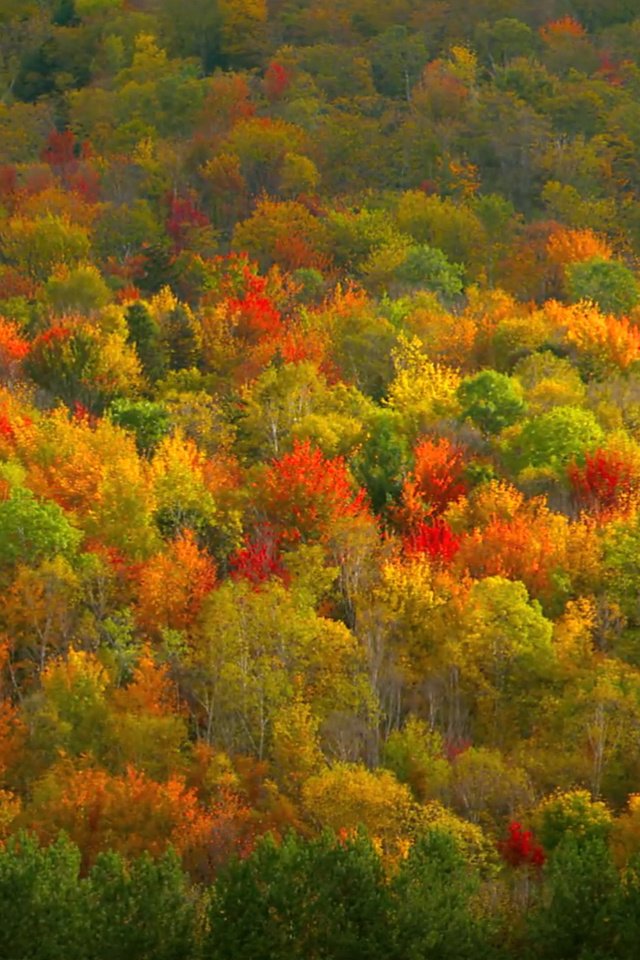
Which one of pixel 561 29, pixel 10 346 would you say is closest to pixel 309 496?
pixel 10 346

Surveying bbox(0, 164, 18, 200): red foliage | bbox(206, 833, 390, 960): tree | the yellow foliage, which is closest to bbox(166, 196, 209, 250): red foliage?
bbox(0, 164, 18, 200): red foliage

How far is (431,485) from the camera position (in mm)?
78000

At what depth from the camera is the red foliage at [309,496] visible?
74.2 metres

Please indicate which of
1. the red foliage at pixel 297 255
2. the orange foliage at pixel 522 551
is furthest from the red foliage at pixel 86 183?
the orange foliage at pixel 522 551

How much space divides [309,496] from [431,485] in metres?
6.15

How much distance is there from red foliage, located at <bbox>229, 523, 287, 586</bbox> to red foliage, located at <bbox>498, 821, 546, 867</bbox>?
16.2 metres

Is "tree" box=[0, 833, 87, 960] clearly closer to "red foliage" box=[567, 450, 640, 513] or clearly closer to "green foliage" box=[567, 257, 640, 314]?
"red foliage" box=[567, 450, 640, 513]

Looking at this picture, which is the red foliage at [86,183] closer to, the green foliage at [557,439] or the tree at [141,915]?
the green foliage at [557,439]

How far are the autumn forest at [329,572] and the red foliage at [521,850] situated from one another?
106mm

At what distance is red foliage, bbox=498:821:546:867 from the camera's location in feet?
186

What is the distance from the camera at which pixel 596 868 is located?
52906 mm

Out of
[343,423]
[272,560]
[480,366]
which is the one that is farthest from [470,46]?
[272,560]

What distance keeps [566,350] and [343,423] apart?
1687 centimetres

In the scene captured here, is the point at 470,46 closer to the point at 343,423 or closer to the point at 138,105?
the point at 138,105
